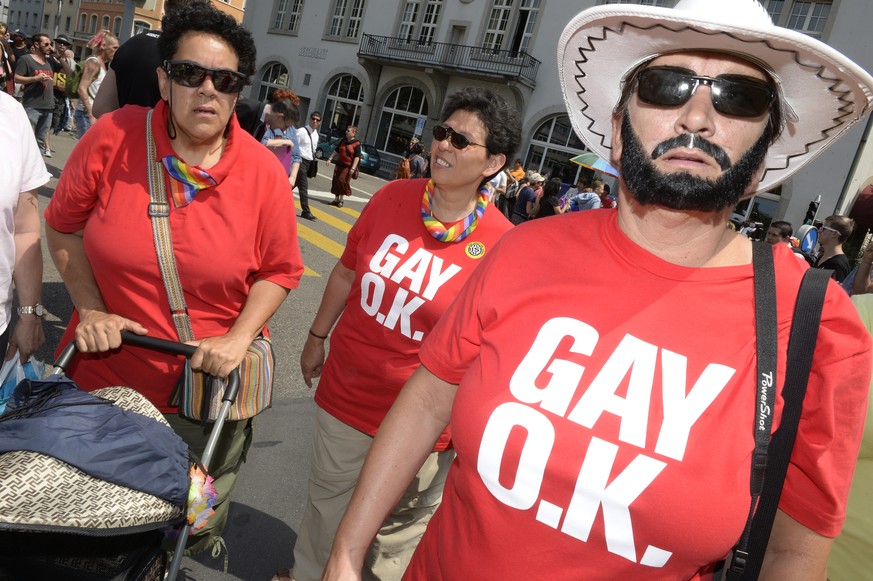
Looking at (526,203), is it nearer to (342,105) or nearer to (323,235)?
(323,235)

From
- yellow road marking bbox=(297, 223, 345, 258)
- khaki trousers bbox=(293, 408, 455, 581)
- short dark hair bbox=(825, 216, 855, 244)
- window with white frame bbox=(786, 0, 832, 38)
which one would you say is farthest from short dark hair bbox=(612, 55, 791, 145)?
window with white frame bbox=(786, 0, 832, 38)

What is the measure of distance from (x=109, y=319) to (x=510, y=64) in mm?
26536

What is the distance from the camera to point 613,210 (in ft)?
4.86

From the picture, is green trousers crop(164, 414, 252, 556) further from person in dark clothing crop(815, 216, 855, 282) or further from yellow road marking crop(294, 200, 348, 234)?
yellow road marking crop(294, 200, 348, 234)

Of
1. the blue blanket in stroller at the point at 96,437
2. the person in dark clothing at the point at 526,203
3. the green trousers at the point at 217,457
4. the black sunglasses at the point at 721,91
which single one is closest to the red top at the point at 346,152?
the person in dark clothing at the point at 526,203

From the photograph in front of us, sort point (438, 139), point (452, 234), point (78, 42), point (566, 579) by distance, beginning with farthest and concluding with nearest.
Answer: point (78, 42)
point (438, 139)
point (452, 234)
point (566, 579)

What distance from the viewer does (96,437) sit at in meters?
1.33

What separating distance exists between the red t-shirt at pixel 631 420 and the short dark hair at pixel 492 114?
145 cm

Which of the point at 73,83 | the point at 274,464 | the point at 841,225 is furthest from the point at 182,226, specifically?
the point at 73,83

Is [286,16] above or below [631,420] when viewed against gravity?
above

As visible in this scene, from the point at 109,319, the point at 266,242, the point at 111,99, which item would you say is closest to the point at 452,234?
the point at 266,242

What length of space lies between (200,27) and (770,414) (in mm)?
2096

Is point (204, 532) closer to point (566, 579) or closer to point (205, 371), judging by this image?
point (205, 371)

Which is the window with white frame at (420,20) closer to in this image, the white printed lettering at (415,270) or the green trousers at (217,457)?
the white printed lettering at (415,270)
